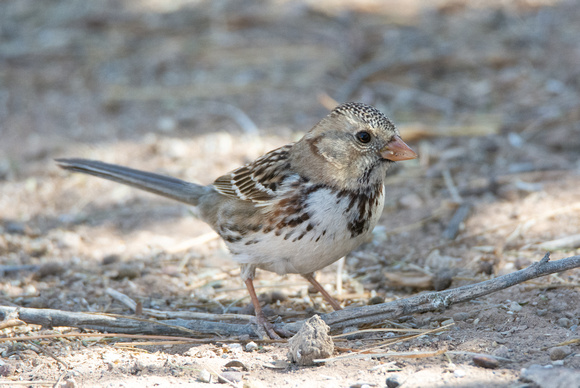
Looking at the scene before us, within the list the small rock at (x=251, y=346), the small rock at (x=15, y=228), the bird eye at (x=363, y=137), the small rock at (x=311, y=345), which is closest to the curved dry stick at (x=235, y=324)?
the small rock at (x=251, y=346)

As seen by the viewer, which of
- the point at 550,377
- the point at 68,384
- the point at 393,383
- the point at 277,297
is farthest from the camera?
the point at 277,297

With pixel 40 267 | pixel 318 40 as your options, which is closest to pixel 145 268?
pixel 40 267

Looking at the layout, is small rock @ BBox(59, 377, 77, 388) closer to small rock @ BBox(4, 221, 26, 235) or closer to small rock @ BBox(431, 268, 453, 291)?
small rock @ BBox(431, 268, 453, 291)

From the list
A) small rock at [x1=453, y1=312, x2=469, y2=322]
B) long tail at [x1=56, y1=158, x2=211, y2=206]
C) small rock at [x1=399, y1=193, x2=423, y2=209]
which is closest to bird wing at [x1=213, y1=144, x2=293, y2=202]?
long tail at [x1=56, y1=158, x2=211, y2=206]

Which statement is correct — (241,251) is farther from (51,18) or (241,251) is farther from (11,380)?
(51,18)

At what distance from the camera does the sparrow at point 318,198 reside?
3545 mm

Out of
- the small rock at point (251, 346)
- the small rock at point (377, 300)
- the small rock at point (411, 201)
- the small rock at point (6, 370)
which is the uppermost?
the small rock at point (411, 201)

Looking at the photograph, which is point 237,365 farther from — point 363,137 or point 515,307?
point 515,307

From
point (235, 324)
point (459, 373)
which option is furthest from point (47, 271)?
point (459, 373)

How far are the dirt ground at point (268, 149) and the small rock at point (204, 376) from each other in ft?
0.08

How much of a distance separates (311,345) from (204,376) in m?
0.53

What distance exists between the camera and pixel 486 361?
9.68ft

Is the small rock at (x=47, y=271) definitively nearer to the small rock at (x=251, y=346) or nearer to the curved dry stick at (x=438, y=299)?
the small rock at (x=251, y=346)

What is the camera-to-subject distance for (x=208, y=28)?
30.1 ft
